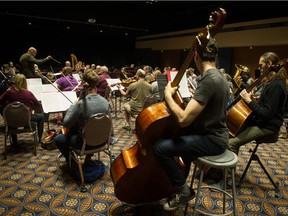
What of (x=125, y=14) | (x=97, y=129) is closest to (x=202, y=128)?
(x=97, y=129)

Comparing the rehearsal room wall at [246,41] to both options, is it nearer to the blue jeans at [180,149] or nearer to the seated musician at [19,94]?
the seated musician at [19,94]

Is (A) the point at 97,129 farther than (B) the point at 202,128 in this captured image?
Yes

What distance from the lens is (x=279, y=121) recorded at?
2.64 m

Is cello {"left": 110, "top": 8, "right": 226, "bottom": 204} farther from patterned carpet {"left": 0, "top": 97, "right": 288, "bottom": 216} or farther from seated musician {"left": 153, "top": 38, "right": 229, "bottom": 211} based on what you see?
patterned carpet {"left": 0, "top": 97, "right": 288, "bottom": 216}

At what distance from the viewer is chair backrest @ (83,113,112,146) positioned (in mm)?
2561

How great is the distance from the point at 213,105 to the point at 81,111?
157cm

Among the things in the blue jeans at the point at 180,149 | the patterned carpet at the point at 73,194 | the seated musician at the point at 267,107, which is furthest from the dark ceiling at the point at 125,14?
the blue jeans at the point at 180,149

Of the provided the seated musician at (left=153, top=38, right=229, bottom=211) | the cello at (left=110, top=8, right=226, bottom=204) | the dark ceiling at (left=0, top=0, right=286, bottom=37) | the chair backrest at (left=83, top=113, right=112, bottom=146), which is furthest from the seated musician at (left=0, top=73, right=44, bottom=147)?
the dark ceiling at (left=0, top=0, right=286, bottom=37)

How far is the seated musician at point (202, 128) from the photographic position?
1.65 m

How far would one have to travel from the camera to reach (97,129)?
264cm

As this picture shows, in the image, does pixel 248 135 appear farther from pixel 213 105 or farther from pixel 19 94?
pixel 19 94

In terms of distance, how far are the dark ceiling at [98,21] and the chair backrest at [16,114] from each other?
8691 mm

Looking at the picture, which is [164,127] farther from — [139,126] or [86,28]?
[86,28]

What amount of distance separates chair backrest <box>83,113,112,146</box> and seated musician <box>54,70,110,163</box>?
179mm
